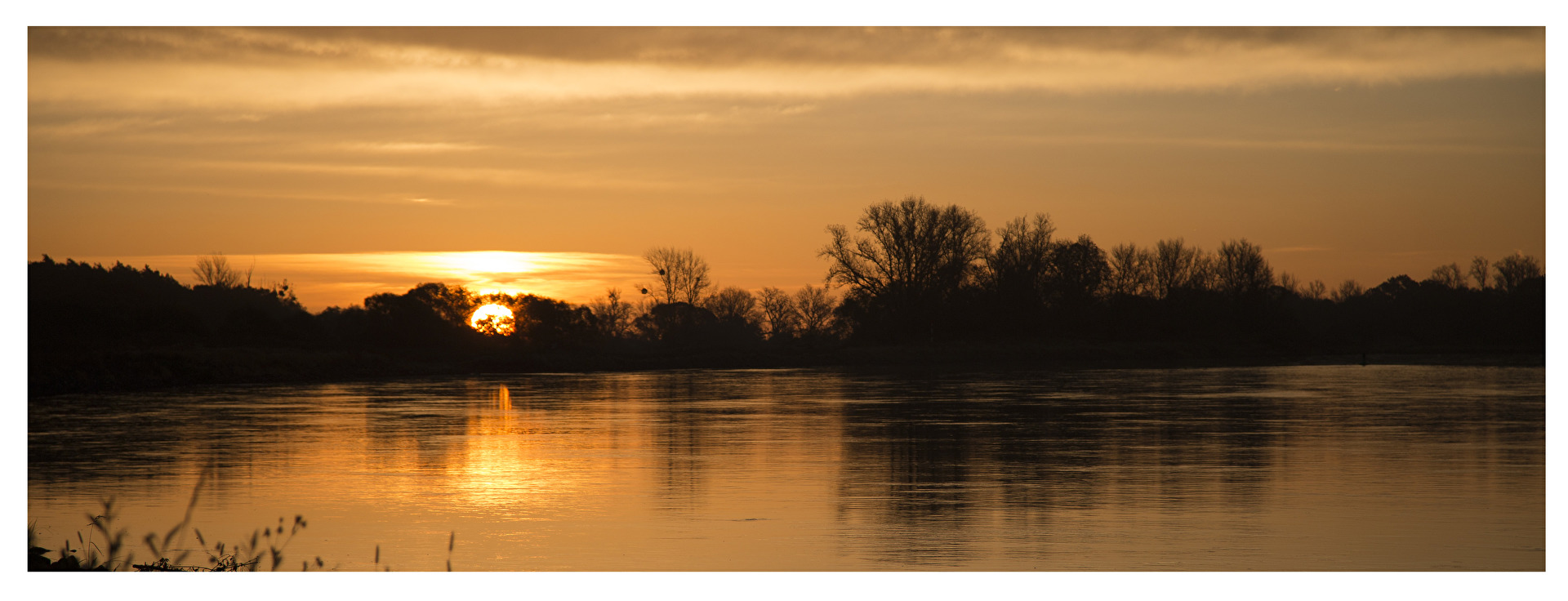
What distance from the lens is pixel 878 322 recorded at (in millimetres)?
80250

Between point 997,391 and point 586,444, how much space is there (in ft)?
59.7

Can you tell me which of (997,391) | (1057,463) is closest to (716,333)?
(997,391)

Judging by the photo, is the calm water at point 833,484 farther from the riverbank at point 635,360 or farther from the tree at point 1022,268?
the tree at point 1022,268

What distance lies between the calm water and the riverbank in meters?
14.2

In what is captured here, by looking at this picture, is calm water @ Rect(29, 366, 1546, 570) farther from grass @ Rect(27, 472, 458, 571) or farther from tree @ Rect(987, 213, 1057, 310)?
tree @ Rect(987, 213, 1057, 310)

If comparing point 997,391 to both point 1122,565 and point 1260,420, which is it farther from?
point 1122,565

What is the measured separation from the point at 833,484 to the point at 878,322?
67.5m

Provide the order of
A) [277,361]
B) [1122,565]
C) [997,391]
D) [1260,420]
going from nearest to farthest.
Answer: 1. [1122,565]
2. [1260,420]
3. [997,391]
4. [277,361]

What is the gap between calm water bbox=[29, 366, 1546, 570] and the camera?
31.2 ft

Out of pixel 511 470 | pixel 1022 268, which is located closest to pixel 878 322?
pixel 1022 268

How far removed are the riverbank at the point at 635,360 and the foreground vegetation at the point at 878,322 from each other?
0.53ft

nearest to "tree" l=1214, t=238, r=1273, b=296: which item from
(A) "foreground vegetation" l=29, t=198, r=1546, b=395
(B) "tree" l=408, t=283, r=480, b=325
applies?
(A) "foreground vegetation" l=29, t=198, r=1546, b=395

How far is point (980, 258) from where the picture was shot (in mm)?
87062

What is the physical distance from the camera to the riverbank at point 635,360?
127ft
